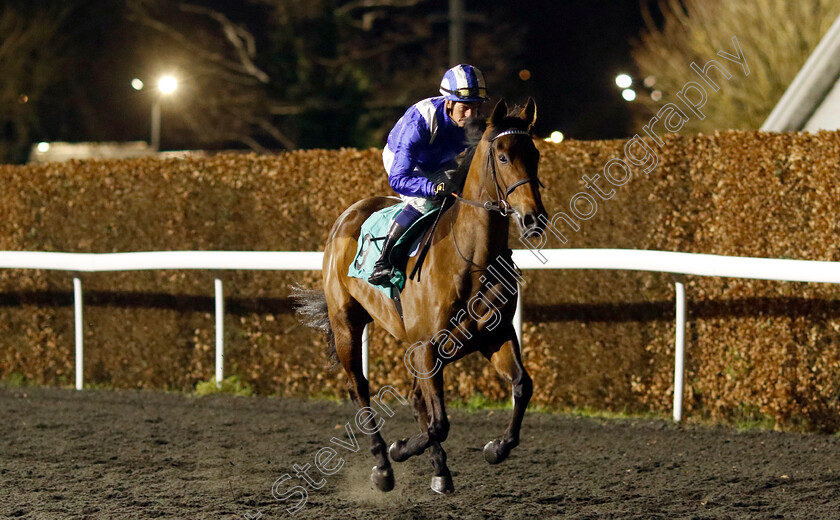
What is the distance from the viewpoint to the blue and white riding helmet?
4449 millimetres

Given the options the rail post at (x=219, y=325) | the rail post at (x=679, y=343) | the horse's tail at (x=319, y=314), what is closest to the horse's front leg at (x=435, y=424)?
the horse's tail at (x=319, y=314)

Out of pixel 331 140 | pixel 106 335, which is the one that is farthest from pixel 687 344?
pixel 331 140

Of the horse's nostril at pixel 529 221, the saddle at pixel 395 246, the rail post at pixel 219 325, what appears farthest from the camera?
the rail post at pixel 219 325

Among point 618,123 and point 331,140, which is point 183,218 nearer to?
point 331,140

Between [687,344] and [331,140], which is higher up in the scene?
[331,140]

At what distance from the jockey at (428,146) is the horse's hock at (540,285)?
220 cm

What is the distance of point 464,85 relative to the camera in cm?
445

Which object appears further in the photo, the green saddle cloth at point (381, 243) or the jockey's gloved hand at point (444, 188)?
the green saddle cloth at point (381, 243)

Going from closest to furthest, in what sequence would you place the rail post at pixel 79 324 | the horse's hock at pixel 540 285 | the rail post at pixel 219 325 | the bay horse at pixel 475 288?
the bay horse at pixel 475 288 → the horse's hock at pixel 540 285 → the rail post at pixel 219 325 → the rail post at pixel 79 324

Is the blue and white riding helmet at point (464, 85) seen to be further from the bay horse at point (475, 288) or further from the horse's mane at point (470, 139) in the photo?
the bay horse at point (475, 288)

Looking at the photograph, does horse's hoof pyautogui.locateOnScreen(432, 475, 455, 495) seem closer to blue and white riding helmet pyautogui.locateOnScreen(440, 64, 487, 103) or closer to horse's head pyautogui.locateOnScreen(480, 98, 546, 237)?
horse's head pyautogui.locateOnScreen(480, 98, 546, 237)

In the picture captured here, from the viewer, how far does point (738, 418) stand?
6270 millimetres

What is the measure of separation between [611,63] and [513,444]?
2315cm

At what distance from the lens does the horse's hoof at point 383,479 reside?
4.66 m
